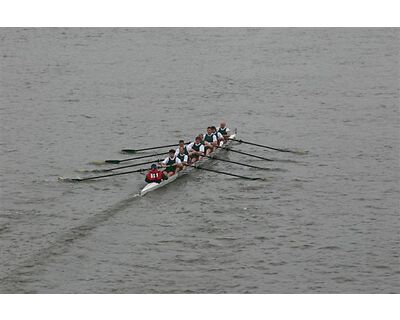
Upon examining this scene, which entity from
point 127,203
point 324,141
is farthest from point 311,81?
point 127,203

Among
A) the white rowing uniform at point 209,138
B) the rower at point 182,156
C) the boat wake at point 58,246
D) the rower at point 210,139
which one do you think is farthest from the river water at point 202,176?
the white rowing uniform at point 209,138

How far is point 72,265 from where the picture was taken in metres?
23.9

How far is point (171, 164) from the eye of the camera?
31922 mm

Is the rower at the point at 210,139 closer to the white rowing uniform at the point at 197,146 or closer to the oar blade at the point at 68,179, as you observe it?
the white rowing uniform at the point at 197,146

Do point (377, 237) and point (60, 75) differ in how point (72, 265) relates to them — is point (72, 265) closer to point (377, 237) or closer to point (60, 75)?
point (377, 237)

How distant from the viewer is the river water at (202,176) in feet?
79.4

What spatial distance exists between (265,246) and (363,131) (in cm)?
1882

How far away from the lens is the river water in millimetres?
24203

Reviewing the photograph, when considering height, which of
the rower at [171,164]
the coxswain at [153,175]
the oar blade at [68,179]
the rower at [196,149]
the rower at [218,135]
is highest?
the rower at [218,135]

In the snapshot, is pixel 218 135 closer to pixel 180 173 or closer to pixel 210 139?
pixel 210 139

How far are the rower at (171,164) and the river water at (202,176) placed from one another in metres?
0.60

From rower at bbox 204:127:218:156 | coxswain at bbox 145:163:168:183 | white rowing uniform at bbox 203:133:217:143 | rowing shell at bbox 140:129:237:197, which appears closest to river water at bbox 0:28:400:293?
rowing shell at bbox 140:129:237:197

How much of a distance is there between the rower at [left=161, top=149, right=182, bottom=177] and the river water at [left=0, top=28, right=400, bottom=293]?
1.98 feet

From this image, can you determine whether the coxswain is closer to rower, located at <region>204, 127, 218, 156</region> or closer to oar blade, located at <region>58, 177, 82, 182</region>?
oar blade, located at <region>58, 177, 82, 182</region>
